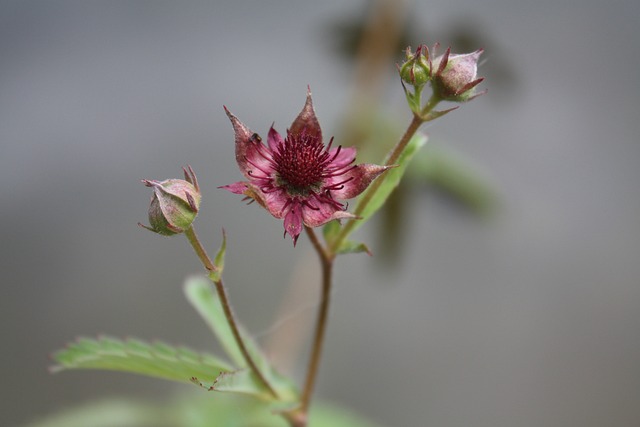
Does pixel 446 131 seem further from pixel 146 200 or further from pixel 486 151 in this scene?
Result: pixel 146 200

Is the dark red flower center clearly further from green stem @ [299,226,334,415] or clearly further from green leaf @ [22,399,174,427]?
green leaf @ [22,399,174,427]

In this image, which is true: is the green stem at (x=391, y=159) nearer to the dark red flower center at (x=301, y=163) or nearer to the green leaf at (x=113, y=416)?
the dark red flower center at (x=301, y=163)

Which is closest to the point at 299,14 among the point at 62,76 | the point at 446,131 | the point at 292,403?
the point at 446,131

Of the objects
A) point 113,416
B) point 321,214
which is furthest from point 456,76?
point 113,416

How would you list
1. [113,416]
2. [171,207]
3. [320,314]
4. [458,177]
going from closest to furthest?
[171,207]
[320,314]
[113,416]
[458,177]

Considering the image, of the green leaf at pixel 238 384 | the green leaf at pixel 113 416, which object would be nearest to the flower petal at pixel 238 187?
the green leaf at pixel 238 384

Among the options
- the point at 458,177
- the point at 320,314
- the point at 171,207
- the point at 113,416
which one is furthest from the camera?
the point at 458,177

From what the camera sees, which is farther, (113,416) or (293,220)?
(113,416)

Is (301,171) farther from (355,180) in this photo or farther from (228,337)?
(228,337)
